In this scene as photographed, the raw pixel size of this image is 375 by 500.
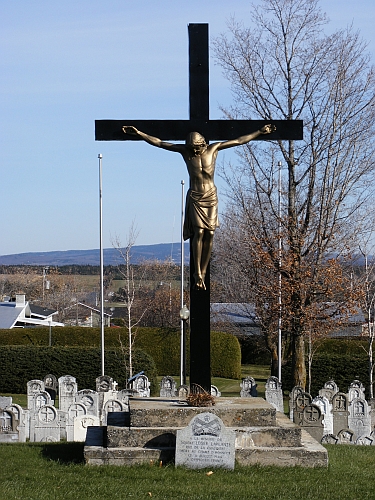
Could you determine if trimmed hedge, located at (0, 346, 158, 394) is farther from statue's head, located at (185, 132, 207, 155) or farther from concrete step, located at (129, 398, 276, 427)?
statue's head, located at (185, 132, 207, 155)

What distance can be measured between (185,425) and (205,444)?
471 mm

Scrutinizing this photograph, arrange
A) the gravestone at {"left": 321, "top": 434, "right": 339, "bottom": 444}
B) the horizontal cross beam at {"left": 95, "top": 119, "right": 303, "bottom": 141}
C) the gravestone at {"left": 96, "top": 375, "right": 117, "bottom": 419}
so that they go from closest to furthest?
the horizontal cross beam at {"left": 95, "top": 119, "right": 303, "bottom": 141} < the gravestone at {"left": 321, "top": 434, "right": 339, "bottom": 444} < the gravestone at {"left": 96, "top": 375, "right": 117, "bottom": 419}

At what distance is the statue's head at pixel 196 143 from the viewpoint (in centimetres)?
806

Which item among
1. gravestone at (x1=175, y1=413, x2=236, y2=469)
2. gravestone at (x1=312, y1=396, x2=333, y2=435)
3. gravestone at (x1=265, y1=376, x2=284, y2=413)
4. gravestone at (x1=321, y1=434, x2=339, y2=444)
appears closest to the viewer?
gravestone at (x1=175, y1=413, x2=236, y2=469)

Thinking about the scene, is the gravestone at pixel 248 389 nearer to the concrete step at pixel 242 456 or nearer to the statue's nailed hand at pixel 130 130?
the concrete step at pixel 242 456

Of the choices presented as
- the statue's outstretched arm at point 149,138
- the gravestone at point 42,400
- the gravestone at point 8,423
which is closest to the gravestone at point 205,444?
the statue's outstretched arm at point 149,138

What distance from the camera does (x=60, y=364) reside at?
2469 centimetres

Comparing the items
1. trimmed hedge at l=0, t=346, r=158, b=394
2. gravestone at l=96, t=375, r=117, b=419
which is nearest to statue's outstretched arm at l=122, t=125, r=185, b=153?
gravestone at l=96, t=375, r=117, b=419

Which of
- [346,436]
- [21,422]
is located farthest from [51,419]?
[346,436]

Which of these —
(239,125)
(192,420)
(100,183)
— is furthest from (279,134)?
(100,183)

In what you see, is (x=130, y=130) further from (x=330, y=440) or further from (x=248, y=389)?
(x=248, y=389)

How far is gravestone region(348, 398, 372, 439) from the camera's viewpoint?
581 inches

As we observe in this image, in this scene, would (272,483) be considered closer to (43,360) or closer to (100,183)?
(100,183)

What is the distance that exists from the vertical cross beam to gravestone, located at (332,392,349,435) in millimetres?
7466
